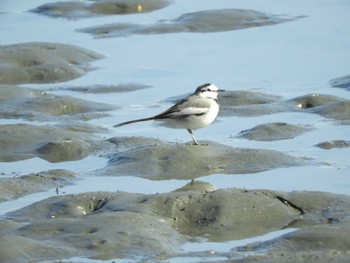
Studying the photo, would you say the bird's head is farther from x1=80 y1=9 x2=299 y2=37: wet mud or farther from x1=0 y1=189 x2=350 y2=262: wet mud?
x1=80 y1=9 x2=299 y2=37: wet mud

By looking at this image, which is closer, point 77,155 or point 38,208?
point 38,208

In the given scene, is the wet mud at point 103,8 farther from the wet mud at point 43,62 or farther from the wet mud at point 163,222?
the wet mud at point 163,222

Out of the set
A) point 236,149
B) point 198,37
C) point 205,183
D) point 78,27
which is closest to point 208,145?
point 236,149

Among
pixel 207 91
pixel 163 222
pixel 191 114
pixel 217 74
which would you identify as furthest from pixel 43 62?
pixel 163 222

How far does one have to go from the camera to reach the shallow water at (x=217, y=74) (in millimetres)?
12766

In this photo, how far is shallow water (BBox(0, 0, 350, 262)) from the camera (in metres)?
12.8

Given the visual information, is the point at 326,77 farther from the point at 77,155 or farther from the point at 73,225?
the point at 73,225

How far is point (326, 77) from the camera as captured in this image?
1809 centimetres

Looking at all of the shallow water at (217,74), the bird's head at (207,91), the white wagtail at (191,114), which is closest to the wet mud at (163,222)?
the shallow water at (217,74)

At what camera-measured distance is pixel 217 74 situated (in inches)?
733

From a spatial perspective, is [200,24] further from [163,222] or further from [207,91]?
[163,222]

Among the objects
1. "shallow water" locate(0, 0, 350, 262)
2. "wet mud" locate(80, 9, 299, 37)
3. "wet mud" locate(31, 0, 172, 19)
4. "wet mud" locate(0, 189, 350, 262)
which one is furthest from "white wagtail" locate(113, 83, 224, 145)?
"wet mud" locate(31, 0, 172, 19)

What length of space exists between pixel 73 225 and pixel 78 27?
43.5 ft

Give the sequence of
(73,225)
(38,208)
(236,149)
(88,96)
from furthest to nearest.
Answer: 1. (88,96)
2. (236,149)
3. (38,208)
4. (73,225)
